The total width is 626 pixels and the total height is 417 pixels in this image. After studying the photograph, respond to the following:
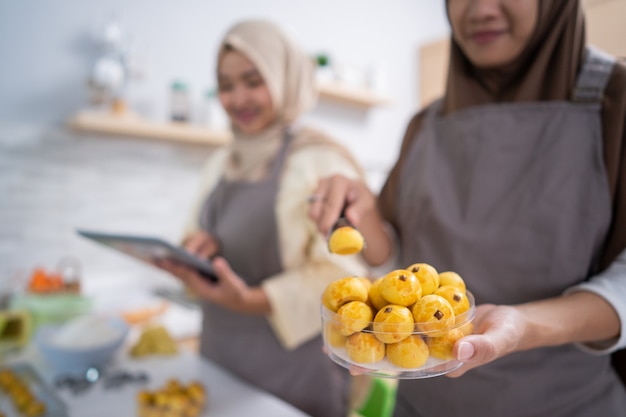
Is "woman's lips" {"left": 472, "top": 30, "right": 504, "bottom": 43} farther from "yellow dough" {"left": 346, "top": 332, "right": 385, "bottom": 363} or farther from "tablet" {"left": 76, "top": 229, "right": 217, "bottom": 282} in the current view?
"tablet" {"left": 76, "top": 229, "right": 217, "bottom": 282}

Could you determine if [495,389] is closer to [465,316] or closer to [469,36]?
[465,316]

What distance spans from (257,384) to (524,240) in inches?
27.2

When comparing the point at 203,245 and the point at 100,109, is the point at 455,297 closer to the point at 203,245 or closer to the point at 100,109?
the point at 203,245

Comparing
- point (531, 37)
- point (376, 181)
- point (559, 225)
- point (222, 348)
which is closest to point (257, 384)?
point (222, 348)

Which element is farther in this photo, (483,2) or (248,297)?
(248,297)

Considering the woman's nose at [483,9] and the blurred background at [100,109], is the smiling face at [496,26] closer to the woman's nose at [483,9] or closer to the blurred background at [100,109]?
the woman's nose at [483,9]

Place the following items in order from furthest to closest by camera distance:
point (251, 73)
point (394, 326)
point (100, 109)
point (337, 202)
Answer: point (100, 109)
point (251, 73)
point (337, 202)
point (394, 326)

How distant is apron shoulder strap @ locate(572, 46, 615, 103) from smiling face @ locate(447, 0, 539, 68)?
2.7 inches

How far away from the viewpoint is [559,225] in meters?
0.44

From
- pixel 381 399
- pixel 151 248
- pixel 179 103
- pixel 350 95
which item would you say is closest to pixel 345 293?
pixel 381 399

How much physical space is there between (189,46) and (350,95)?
2.73 ft

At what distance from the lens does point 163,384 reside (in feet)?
2.74

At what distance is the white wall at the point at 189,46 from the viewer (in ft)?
4.92

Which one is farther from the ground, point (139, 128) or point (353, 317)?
point (353, 317)
